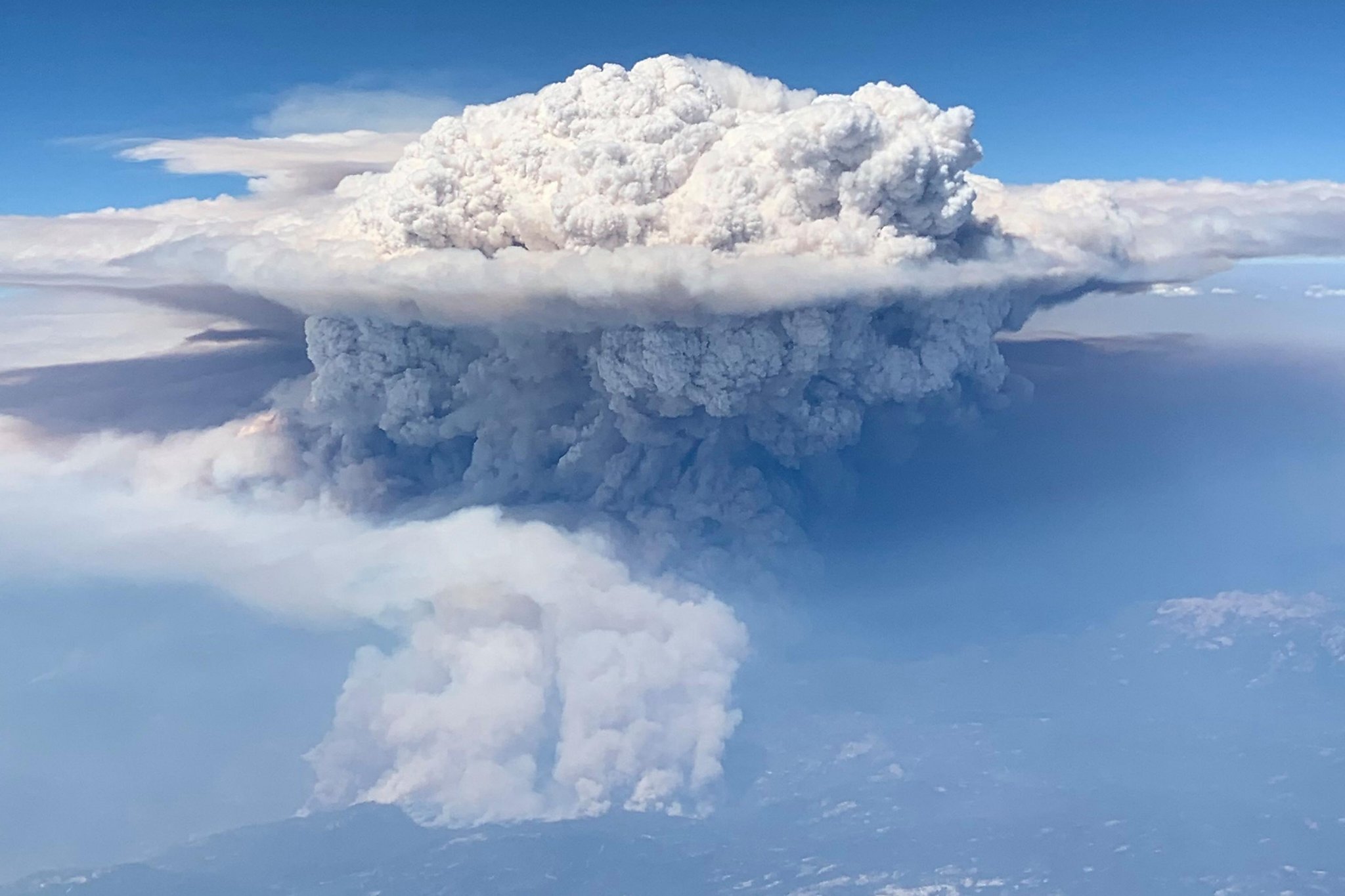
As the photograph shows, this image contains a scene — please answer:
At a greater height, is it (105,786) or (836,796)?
(105,786)

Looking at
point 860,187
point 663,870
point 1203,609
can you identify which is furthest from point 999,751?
point 860,187

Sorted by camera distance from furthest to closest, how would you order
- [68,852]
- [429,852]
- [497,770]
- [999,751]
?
[999,751] → [429,852] → [68,852] → [497,770]

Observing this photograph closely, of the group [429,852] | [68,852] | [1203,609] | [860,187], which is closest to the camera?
[860,187]

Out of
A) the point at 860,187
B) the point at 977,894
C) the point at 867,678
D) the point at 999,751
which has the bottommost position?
the point at 977,894

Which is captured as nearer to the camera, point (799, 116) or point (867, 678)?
point (799, 116)

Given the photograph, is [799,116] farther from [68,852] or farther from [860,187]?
[68,852]

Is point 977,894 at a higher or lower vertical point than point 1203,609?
lower

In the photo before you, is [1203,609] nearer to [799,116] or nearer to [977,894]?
[977,894]

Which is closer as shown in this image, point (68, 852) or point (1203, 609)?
point (68, 852)

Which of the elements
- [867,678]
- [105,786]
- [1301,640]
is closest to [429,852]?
[105,786]
